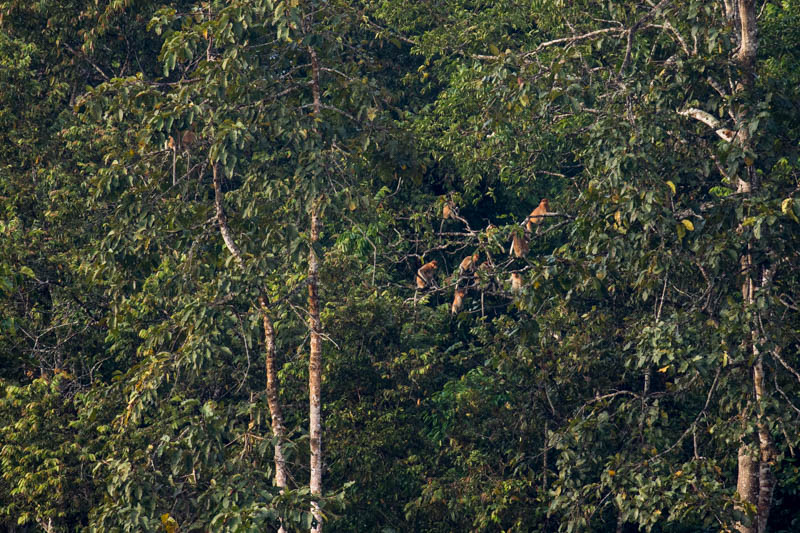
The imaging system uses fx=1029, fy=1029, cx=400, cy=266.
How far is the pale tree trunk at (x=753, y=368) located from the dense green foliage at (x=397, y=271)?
0.09m

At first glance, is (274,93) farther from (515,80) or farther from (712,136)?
(712,136)

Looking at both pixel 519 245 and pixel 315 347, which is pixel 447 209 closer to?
pixel 519 245

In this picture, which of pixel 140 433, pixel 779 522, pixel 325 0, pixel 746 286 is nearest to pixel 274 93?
pixel 325 0

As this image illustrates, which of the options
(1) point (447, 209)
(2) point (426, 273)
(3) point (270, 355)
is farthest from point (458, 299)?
(3) point (270, 355)

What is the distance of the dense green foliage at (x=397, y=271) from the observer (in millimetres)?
7375

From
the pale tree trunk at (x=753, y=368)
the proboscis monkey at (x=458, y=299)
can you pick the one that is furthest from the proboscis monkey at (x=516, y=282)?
the pale tree trunk at (x=753, y=368)

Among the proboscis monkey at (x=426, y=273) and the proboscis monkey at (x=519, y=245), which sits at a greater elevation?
the proboscis monkey at (x=519, y=245)

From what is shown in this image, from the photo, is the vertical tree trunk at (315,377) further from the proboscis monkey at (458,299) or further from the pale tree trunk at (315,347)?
the proboscis monkey at (458,299)

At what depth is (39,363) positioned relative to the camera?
11.2m

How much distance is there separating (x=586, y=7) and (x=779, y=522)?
5.62 meters

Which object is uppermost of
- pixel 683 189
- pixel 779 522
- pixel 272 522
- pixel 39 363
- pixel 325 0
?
pixel 325 0

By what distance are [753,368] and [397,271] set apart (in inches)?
236

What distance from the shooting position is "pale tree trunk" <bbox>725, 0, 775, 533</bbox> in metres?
7.58

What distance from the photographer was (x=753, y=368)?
779 centimetres
